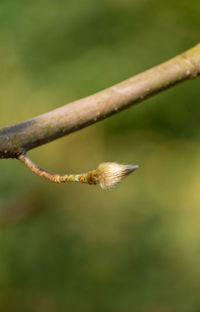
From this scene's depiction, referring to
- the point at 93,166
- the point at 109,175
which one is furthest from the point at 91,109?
the point at 93,166

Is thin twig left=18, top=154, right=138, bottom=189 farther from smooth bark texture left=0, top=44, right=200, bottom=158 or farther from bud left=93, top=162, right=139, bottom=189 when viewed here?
smooth bark texture left=0, top=44, right=200, bottom=158

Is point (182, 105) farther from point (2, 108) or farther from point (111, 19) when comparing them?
point (2, 108)

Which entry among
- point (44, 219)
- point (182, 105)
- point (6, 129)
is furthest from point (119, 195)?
point (6, 129)

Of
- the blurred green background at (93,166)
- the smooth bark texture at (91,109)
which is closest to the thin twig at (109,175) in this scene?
the smooth bark texture at (91,109)

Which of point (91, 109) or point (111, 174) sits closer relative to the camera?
point (111, 174)

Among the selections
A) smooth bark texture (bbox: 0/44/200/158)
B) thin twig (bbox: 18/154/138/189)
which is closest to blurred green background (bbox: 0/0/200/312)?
smooth bark texture (bbox: 0/44/200/158)

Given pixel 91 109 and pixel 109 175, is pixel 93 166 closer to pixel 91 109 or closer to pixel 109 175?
pixel 91 109

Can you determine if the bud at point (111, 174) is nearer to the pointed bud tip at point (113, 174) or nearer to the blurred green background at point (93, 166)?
the pointed bud tip at point (113, 174)
